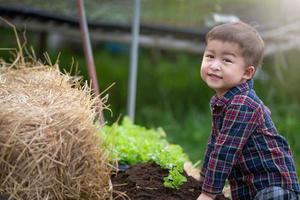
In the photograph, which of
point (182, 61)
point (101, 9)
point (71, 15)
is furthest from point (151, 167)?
point (182, 61)

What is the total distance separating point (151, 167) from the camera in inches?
134

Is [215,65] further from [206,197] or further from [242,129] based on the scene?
[206,197]

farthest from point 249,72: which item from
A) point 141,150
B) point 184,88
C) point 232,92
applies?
point 184,88

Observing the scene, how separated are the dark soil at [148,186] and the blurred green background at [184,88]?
200 centimetres

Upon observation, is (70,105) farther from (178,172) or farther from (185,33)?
(185,33)

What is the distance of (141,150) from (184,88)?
385 cm

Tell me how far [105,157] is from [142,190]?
0.33m

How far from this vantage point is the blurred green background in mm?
6051

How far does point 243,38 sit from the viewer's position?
3002mm

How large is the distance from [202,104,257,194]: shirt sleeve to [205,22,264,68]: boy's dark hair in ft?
Result: 0.84

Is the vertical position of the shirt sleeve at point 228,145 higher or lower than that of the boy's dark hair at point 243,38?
lower

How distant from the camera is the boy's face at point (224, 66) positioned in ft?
9.92

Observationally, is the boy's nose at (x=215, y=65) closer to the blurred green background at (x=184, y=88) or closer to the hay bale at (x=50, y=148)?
the hay bale at (x=50, y=148)

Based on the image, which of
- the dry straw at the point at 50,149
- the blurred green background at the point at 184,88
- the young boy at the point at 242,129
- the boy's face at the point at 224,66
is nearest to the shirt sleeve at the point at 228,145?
the young boy at the point at 242,129
